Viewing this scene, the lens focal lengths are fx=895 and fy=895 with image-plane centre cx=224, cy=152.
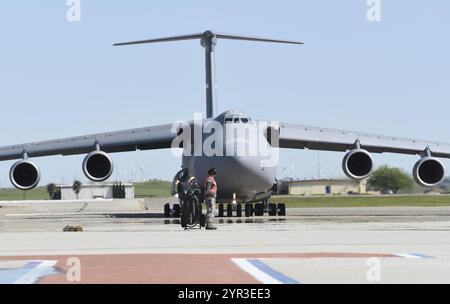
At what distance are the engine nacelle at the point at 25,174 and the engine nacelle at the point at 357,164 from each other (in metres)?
10.3

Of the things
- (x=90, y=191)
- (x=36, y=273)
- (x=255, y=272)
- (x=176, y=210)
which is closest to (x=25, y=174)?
(x=176, y=210)

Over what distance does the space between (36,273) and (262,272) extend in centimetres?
224

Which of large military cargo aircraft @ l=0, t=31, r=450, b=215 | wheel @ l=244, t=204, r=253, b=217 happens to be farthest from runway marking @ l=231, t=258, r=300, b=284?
wheel @ l=244, t=204, r=253, b=217

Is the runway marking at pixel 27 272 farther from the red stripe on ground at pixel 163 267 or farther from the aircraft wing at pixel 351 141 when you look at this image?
the aircraft wing at pixel 351 141

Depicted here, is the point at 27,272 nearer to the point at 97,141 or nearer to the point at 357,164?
the point at 357,164

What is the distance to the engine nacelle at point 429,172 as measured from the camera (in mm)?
30000

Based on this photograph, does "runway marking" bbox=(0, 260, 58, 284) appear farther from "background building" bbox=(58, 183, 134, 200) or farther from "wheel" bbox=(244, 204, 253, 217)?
"background building" bbox=(58, 183, 134, 200)

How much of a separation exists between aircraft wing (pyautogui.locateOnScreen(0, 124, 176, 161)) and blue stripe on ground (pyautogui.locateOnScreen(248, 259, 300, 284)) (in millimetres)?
21025

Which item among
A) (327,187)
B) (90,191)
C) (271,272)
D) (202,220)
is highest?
(90,191)

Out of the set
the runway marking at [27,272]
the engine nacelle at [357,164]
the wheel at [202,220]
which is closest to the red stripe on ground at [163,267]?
the runway marking at [27,272]

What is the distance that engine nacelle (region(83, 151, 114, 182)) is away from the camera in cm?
2934

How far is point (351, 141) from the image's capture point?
103 feet
